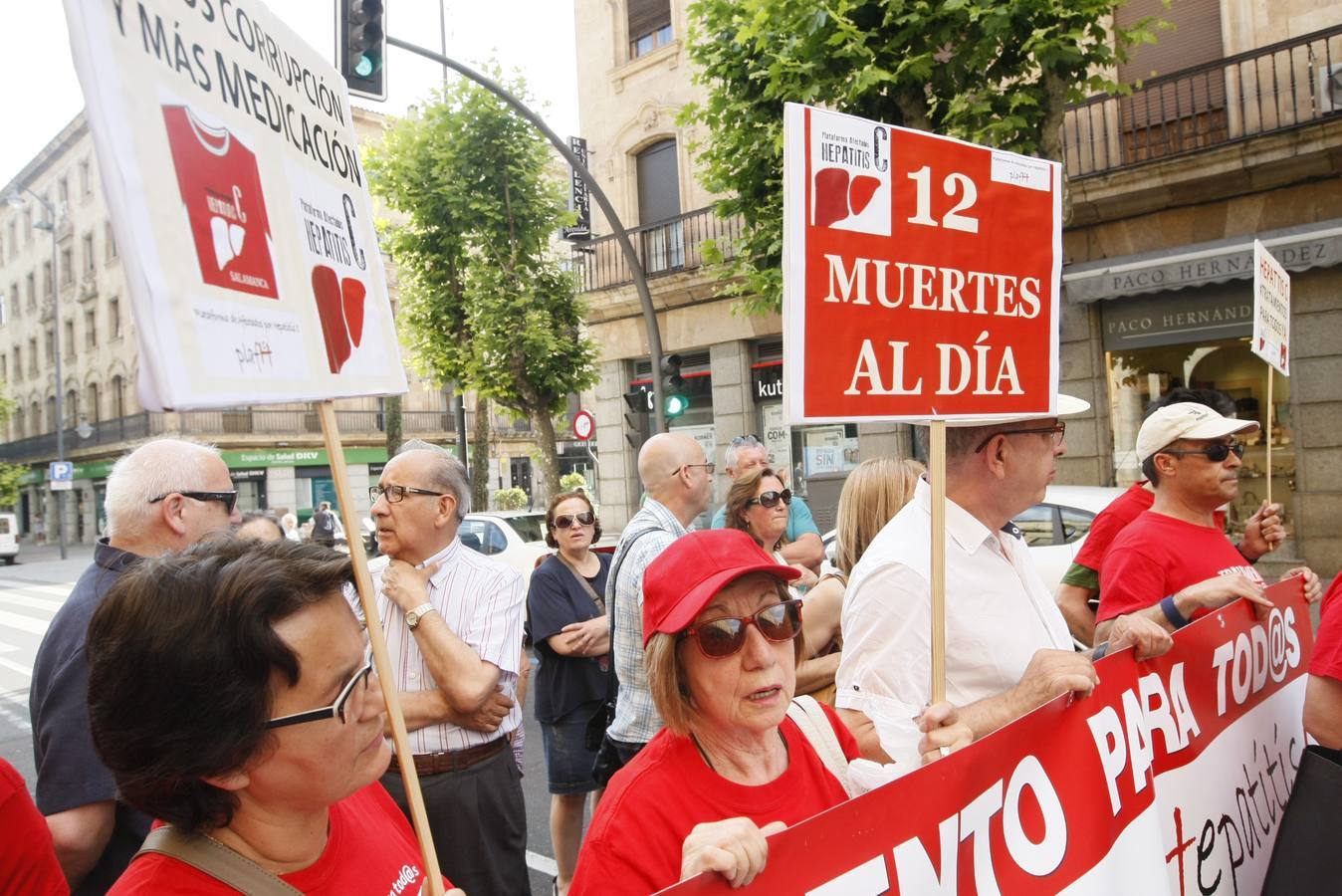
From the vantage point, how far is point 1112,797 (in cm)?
226

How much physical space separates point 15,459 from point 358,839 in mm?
60883

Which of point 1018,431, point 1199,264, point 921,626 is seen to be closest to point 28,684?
point 921,626

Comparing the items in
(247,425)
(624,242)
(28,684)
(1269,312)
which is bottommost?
(28,684)

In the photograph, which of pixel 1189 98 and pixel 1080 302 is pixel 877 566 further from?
pixel 1189 98

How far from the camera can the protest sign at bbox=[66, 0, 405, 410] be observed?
1.26m

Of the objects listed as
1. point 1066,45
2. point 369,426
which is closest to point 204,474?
point 1066,45

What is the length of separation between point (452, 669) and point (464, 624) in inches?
9.7

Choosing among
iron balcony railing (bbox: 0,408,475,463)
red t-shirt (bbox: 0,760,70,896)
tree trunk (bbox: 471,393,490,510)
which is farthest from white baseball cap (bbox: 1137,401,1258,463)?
iron balcony railing (bbox: 0,408,475,463)

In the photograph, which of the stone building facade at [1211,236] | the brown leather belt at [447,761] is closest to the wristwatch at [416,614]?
the brown leather belt at [447,761]

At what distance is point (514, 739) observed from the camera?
132 inches

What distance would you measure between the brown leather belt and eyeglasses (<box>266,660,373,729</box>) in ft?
4.68

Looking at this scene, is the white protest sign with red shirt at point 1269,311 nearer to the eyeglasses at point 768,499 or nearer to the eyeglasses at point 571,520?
the eyeglasses at point 768,499

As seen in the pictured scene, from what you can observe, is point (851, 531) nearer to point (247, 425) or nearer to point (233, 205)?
point (233, 205)

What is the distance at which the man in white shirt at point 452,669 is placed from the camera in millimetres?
2855
